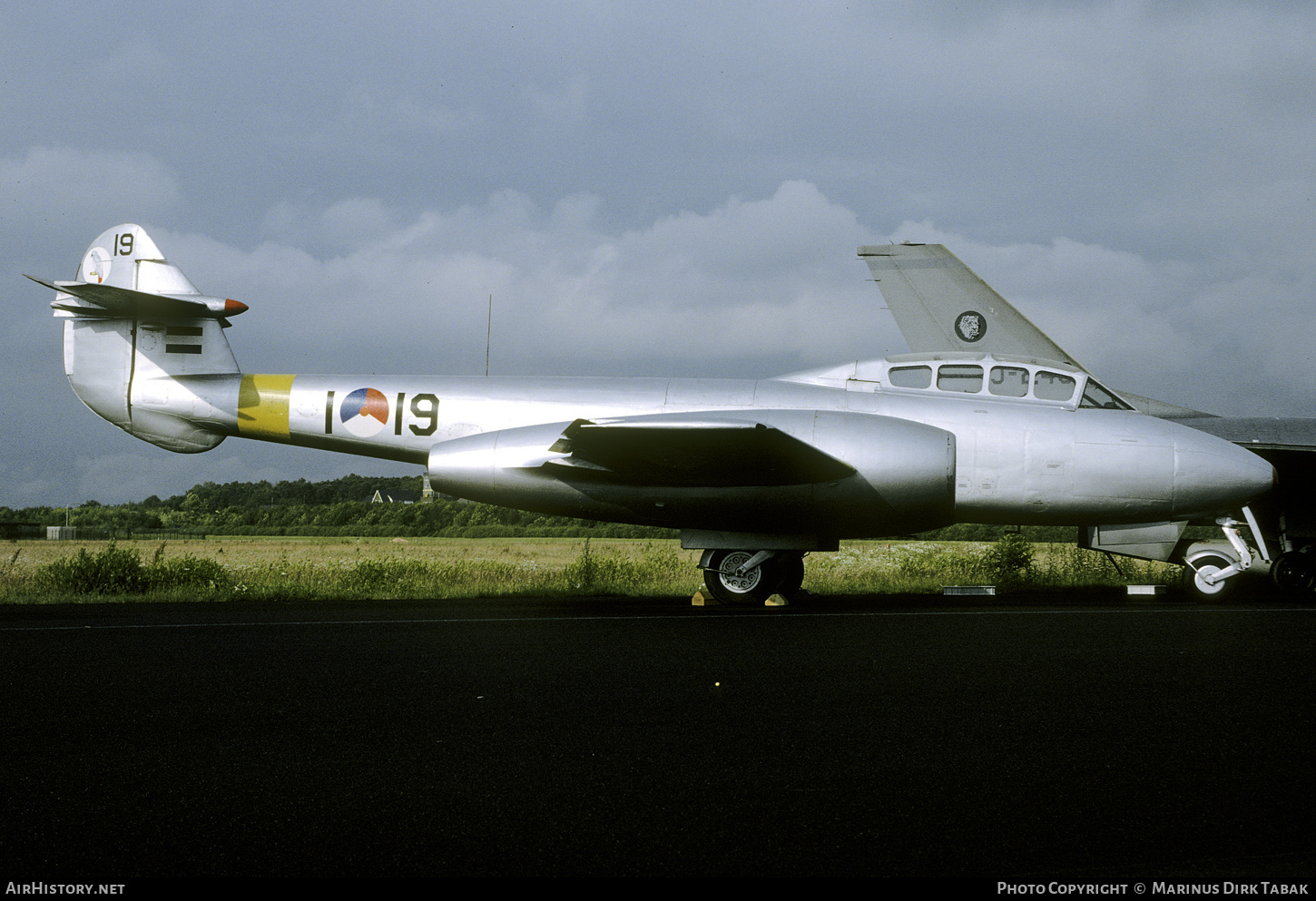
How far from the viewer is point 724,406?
447 inches

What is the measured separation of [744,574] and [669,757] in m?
7.46

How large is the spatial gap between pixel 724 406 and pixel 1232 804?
8.42m

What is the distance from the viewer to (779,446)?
10188 mm

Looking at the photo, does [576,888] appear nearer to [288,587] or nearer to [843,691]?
[843,691]

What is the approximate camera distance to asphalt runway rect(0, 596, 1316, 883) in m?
2.81

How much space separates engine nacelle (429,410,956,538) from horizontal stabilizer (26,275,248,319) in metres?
3.98

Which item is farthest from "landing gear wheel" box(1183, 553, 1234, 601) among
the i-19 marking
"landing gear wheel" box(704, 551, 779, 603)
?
the i-19 marking

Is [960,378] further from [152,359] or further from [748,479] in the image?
[152,359]

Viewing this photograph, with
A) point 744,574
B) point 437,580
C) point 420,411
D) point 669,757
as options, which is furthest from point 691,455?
point 437,580

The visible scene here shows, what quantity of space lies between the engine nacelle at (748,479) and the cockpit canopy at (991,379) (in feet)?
2.72

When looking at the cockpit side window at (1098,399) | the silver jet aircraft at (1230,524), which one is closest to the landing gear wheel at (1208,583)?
the silver jet aircraft at (1230,524)

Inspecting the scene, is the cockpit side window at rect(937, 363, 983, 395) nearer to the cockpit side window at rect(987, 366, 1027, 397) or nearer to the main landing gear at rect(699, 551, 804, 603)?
the cockpit side window at rect(987, 366, 1027, 397)

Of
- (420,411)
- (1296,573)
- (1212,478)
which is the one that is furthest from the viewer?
(420,411)

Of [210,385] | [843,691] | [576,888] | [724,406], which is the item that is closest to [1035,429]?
[724,406]
